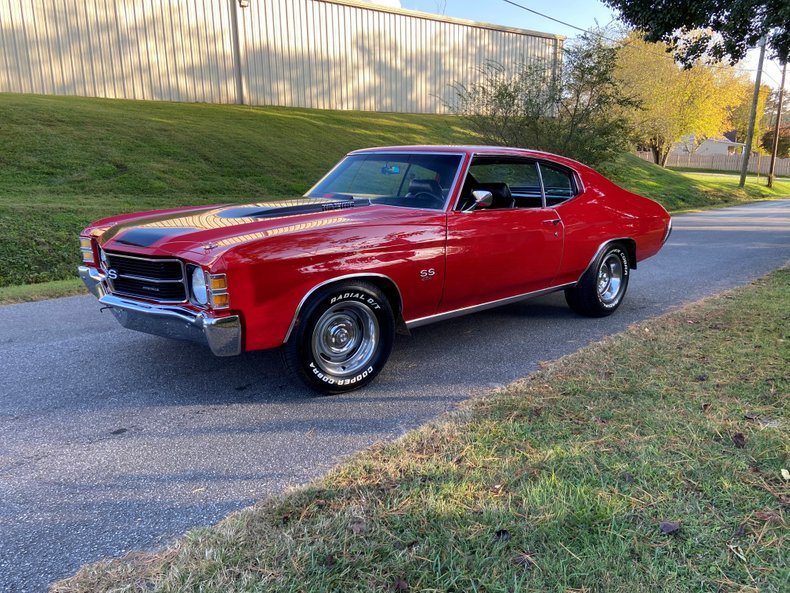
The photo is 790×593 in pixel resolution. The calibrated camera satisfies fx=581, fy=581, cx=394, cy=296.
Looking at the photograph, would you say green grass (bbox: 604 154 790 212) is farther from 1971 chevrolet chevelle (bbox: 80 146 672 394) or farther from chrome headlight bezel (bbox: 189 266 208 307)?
chrome headlight bezel (bbox: 189 266 208 307)

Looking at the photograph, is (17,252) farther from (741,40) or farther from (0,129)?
(741,40)

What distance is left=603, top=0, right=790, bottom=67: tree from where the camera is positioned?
783 centimetres

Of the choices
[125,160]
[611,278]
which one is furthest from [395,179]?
[125,160]

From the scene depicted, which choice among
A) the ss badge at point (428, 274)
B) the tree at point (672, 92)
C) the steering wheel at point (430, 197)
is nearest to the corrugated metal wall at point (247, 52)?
the tree at point (672, 92)

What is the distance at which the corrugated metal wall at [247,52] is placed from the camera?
21297 millimetres

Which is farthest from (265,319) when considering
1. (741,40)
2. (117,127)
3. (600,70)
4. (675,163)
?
(675,163)

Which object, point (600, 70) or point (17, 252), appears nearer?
point (17, 252)

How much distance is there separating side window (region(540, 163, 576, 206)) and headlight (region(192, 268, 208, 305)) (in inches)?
137

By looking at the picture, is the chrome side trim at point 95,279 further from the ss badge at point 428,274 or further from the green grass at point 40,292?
the green grass at point 40,292

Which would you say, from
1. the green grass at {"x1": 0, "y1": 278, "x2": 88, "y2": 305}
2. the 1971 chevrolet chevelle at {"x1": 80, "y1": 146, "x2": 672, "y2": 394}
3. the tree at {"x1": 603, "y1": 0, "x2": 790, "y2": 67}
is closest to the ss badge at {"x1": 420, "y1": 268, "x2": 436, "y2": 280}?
the 1971 chevrolet chevelle at {"x1": 80, "y1": 146, "x2": 672, "y2": 394}

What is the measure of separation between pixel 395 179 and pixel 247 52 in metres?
23.5

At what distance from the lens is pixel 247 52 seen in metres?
25.5

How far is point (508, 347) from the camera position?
5230 mm

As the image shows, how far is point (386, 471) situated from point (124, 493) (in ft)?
4.27
